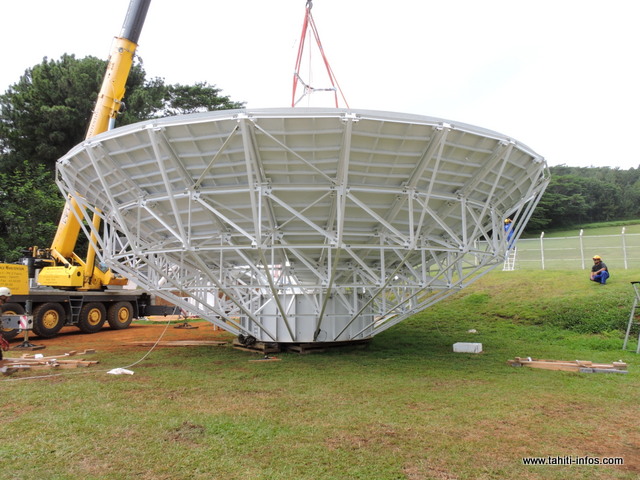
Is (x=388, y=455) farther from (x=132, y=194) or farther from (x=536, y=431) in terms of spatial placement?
(x=132, y=194)

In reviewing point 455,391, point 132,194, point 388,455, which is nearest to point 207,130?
point 132,194

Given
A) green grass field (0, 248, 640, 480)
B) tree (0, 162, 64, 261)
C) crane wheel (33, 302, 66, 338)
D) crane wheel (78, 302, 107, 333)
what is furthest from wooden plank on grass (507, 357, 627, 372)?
tree (0, 162, 64, 261)

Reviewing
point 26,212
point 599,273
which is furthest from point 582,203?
point 26,212

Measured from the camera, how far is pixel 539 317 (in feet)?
65.6

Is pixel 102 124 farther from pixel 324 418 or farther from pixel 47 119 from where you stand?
pixel 47 119

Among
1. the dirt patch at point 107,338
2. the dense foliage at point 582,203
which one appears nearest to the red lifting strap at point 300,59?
the dirt patch at point 107,338

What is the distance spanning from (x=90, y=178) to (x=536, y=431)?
476 inches

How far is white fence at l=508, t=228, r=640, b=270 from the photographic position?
26.3 metres

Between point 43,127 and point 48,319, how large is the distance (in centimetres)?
2755

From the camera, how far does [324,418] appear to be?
312 inches

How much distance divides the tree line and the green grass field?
92.8ft

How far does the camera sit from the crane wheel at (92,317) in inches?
899

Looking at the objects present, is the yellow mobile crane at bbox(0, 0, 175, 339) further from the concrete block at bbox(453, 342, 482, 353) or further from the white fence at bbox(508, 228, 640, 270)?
the white fence at bbox(508, 228, 640, 270)

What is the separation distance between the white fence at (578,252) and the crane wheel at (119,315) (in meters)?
25.0
